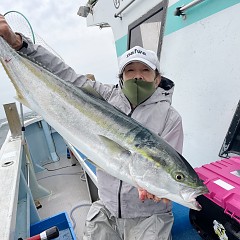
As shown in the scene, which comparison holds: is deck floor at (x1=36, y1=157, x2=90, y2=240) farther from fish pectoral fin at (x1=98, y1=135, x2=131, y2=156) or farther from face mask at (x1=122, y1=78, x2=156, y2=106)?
fish pectoral fin at (x1=98, y1=135, x2=131, y2=156)

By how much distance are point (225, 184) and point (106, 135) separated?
740 mm

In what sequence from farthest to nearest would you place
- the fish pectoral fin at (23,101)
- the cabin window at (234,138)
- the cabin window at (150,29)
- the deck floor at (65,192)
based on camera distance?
1. the deck floor at (65,192)
2. the cabin window at (150,29)
3. the cabin window at (234,138)
4. the fish pectoral fin at (23,101)

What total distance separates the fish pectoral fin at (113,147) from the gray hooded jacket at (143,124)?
18.4 inches

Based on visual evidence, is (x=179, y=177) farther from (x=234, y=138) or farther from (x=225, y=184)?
(x=234, y=138)

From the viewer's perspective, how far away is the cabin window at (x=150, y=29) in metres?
3.37

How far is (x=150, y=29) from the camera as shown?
147 inches

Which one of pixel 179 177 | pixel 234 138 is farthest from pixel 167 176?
pixel 234 138

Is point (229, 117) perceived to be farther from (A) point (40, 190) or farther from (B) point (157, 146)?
(A) point (40, 190)

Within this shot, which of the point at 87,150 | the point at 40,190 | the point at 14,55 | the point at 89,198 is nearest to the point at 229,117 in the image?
the point at 87,150

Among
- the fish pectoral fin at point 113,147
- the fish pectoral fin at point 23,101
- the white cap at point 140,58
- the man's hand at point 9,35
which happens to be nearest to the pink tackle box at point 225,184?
the fish pectoral fin at point 113,147

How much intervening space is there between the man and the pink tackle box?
261 mm

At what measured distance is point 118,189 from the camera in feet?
5.55

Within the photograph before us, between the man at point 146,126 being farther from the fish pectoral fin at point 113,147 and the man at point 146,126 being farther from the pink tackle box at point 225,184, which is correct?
the fish pectoral fin at point 113,147

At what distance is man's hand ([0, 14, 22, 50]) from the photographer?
1.67 meters
